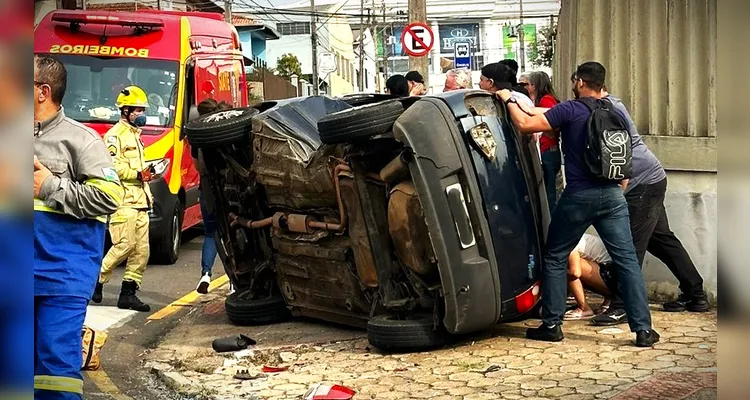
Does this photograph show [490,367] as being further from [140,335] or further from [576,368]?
[140,335]

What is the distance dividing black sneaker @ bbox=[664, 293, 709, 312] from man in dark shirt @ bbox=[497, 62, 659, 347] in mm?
1154

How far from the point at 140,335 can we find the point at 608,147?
4.16 m

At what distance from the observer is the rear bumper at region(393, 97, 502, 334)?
21.4ft

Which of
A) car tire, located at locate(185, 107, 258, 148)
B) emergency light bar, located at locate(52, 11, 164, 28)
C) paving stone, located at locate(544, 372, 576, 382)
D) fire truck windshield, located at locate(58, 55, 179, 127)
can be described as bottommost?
paving stone, located at locate(544, 372, 576, 382)

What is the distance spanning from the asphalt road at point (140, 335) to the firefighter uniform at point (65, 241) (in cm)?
185

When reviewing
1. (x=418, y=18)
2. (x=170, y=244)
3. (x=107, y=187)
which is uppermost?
(x=418, y=18)

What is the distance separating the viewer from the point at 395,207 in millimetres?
6859

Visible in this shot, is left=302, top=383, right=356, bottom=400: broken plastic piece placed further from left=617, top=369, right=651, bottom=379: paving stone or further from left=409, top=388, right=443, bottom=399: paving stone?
left=617, top=369, right=651, bottom=379: paving stone

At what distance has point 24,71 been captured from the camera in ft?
9.45

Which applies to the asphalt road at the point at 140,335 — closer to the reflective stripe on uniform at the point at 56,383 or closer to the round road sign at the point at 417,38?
the reflective stripe on uniform at the point at 56,383

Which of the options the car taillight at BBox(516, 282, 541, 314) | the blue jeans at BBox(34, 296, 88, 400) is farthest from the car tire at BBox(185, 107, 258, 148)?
the blue jeans at BBox(34, 296, 88, 400)

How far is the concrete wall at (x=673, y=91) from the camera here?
27.6ft

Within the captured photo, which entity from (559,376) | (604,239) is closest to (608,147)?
(604,239)

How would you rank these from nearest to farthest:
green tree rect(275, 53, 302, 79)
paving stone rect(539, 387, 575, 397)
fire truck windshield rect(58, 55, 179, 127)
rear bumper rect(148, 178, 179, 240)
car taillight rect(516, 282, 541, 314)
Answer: paving stone rect(539, 387, 575, 397) → car taillight rect(516, 282, 541, 314) → rear bumper rect(148, 178, 179, 240) → fire truck windshield rect(58, 55, 179, 127) → green tree rect(275, 53, 302, 79)
